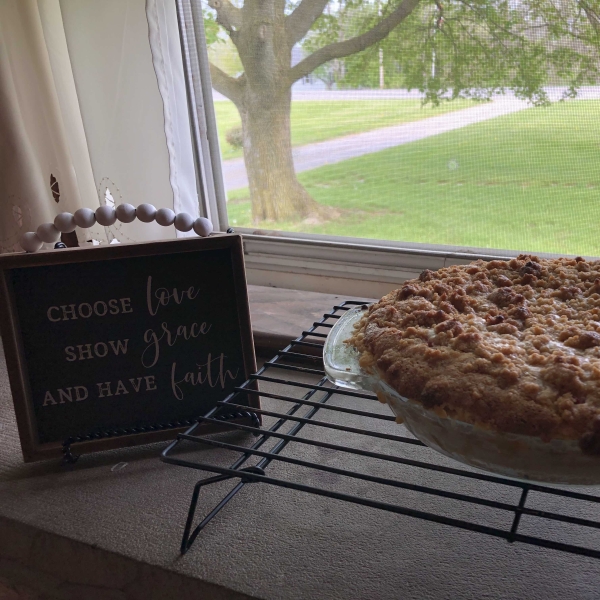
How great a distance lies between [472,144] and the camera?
1.05m

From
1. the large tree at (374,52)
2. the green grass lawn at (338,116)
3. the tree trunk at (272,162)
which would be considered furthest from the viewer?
the tree trunk at (272,162)

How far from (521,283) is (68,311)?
1.78ft

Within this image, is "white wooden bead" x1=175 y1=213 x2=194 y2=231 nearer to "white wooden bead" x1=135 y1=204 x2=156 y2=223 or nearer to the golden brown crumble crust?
"white wooden bead" x1=135 y1=204 x2=156 y2=223

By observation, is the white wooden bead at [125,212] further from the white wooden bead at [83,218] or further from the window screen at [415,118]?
the window screen at [415,118]

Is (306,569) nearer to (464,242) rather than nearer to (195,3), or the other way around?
(464,242)

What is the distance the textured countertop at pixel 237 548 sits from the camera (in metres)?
0.57

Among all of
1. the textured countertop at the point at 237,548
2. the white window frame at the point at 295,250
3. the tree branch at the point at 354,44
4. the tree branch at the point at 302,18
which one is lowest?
the textured countertop at the point at 237,548

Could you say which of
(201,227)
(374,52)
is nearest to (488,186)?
(374,52)

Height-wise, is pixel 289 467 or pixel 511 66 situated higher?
pixel 511 66

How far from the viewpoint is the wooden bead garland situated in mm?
751

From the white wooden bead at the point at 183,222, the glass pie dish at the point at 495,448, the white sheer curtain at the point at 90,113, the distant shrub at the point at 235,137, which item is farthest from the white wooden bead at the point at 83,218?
the distant shrub at the point at 235,137

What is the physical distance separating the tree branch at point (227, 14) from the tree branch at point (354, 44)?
0.46ft

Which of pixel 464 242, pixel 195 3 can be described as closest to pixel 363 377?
pixel 464 242

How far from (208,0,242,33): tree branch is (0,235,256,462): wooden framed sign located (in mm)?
586
